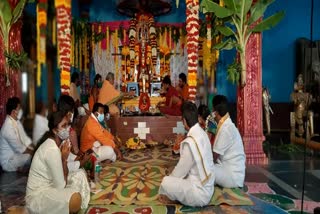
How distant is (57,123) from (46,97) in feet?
7.66

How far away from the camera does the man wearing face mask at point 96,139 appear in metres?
6.59

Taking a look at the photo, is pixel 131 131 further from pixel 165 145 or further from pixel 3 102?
pixel 3 102

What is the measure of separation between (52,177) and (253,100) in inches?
180

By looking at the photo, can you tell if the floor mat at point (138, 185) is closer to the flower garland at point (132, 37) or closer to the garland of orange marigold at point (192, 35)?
the garland of orange marigold at point (192, 35)

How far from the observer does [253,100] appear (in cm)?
729

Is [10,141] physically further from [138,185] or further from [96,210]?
[96,210]

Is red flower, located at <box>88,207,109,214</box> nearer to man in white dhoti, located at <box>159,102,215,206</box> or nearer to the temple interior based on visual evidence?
the temple interior

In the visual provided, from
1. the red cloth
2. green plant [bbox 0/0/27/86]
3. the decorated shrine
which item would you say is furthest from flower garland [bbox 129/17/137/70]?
green plant [bbox 0/0/27/86]

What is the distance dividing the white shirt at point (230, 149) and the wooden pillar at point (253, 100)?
2.11m

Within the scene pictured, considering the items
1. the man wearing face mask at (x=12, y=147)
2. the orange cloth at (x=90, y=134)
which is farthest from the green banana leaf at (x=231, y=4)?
the man wearing face mask at (x=12, y=147)

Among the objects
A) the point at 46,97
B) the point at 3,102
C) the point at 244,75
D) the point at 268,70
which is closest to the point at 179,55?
the point at 268,70

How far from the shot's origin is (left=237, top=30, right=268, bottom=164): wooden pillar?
721 centimetres

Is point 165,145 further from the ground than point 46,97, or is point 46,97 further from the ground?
point 46,97

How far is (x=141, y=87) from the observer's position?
11.4 m
